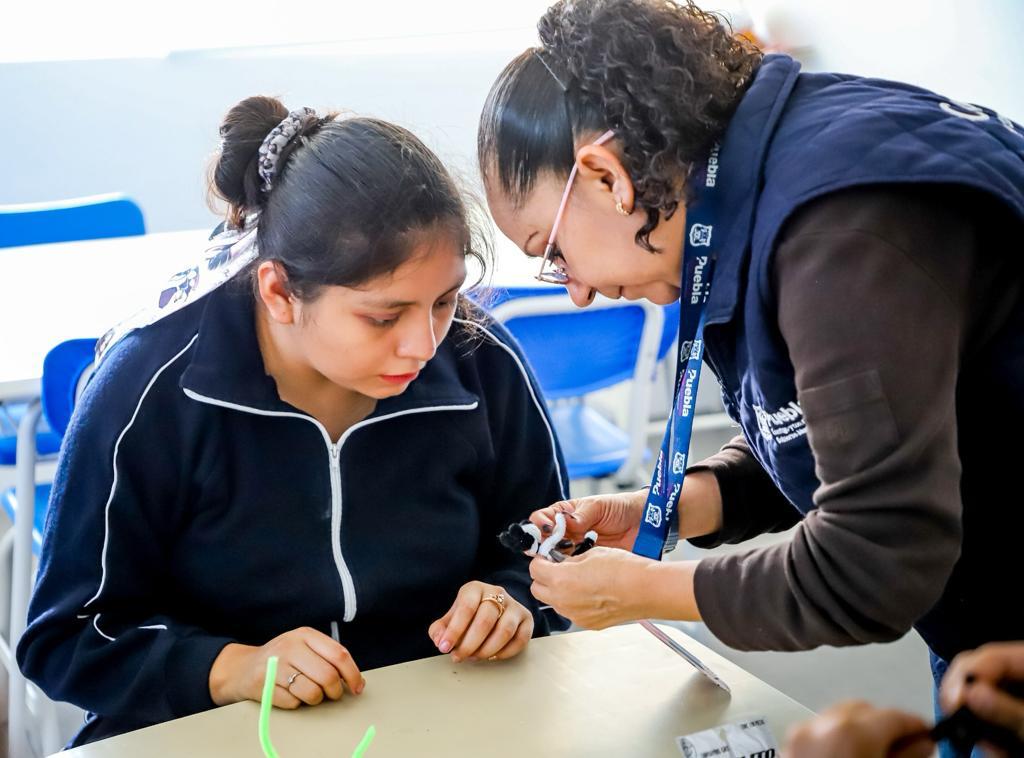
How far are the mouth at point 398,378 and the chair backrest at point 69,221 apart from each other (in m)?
1.87

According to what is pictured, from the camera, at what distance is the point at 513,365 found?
1.52 metres

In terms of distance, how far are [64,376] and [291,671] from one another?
927 millimetres

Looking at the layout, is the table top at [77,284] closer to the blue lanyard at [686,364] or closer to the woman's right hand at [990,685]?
the blue lanyard at [686,364]

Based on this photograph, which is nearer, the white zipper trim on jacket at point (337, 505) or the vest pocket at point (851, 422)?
the vest pocket at point (851, 422)

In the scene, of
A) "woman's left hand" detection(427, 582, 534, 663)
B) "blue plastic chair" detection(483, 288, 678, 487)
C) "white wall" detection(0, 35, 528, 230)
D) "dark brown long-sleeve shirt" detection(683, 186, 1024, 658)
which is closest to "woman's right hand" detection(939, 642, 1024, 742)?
"dark brown long-sleeve shirt" detection(683, 186, 1024, 658)

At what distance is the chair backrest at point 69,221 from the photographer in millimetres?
2926

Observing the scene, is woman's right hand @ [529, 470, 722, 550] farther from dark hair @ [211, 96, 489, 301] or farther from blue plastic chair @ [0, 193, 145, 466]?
blue plastic chair @ [0, 193, 145, 466]

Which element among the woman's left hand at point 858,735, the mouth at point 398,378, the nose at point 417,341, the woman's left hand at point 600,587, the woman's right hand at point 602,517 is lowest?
the woman's right hand at point 602,517

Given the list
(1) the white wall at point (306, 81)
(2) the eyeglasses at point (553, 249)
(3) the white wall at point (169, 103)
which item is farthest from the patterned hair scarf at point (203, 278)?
(3) the white wall at point (169, 103)

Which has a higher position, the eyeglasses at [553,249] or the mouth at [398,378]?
the eyeglasses at [553,249]

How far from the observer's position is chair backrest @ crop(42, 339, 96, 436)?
6.13ft

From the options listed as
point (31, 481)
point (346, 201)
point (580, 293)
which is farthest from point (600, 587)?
point (31, 481)

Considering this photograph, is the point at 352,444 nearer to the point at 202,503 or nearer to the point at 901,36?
the point at 202,503

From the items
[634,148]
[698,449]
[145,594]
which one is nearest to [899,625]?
[634,148]
